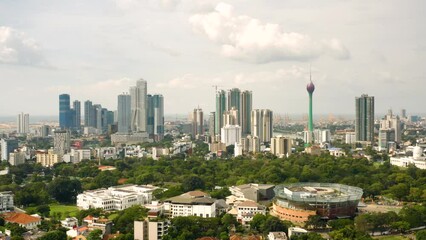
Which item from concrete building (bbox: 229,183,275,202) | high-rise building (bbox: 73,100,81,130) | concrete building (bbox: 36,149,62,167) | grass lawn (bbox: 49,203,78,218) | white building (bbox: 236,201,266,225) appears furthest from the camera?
high-rise building (bbox: 73,100,81,130)

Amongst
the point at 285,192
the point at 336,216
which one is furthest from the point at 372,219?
the point at 285,192

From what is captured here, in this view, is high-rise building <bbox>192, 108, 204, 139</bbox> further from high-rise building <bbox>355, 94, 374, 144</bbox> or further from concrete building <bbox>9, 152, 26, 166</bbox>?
concrete building <bbox>9, 152, 26, 166</bbox>

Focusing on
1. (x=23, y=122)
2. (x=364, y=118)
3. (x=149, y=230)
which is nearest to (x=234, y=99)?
(x=364, y=118)

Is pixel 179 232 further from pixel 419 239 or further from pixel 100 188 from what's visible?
pixel 100 188

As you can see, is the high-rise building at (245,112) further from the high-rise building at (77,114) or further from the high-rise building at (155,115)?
the high-rise building at (77,114)

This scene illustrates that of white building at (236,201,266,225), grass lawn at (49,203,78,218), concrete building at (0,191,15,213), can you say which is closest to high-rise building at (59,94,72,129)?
grass lawn at (49,203,78,218)

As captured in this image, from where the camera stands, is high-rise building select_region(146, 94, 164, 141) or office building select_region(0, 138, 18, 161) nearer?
office building select_region(0, 138, 18, 161)

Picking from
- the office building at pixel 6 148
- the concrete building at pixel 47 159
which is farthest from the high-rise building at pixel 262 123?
the office building at pixel 6 148
